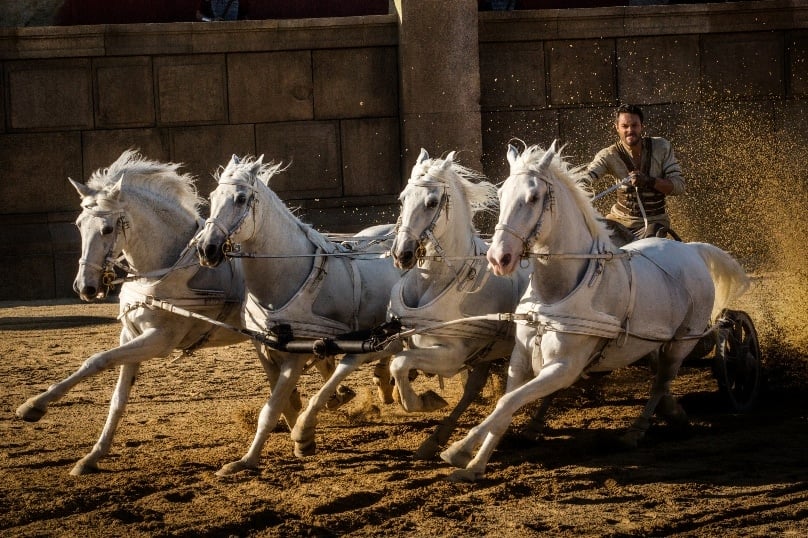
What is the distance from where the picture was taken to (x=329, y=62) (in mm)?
15492

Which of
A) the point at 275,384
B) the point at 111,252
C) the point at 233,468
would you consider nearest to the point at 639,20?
the point at 275,384

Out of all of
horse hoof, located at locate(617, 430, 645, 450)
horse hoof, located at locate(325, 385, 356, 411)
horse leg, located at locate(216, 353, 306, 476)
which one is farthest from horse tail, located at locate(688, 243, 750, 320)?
horse leg, located at locate(216, 353, 306, 476)

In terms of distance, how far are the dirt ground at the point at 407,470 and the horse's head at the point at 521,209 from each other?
1.17 meters

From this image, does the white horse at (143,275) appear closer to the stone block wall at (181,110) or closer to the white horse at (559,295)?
the white horse at (559,295)

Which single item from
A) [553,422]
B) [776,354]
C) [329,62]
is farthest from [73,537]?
[329,62]

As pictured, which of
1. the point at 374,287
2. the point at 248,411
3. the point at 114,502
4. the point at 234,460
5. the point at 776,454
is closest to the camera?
the point at 114,502

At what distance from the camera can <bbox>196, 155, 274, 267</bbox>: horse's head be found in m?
6.82

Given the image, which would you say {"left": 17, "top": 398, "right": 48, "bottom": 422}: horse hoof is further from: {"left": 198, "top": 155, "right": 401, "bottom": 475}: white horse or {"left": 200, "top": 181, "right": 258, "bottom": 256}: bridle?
{"left": 200, "top": 181, "right": 258, "bottom": 256}: bridle

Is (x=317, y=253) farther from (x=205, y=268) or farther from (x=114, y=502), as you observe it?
(x=114, y=502)

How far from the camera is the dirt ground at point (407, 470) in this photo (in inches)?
224

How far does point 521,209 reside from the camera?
6.29m

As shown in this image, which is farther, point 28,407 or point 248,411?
point 248,411

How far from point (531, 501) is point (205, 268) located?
8.93 feet

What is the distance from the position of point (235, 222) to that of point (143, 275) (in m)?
0.83
